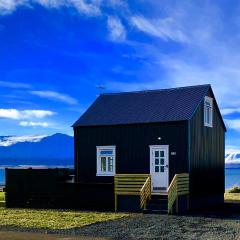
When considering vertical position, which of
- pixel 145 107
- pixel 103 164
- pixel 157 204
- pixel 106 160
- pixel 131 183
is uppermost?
pixel 145 107

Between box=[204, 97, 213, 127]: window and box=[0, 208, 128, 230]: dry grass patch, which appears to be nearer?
box=[0, 208, 128, 230]: dry grass patch

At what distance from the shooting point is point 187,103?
90.6ft

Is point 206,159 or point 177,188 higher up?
point 206,159

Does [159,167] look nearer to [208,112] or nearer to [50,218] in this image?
[208,112]

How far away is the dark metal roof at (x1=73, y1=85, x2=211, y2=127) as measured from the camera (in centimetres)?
2717

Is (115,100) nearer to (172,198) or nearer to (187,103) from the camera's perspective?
(187,103)

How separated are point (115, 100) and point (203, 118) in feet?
17.6

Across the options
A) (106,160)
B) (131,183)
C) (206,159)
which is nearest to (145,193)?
(131,183)

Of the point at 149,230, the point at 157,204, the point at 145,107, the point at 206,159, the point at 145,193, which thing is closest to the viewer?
the point at 149,230

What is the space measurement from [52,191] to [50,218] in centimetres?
470

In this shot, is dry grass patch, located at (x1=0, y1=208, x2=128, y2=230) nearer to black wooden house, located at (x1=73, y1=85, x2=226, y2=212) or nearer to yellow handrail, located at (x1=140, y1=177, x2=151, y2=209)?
yellow handrail, located at (x1=140, y1=177, x2=151, y2=209)

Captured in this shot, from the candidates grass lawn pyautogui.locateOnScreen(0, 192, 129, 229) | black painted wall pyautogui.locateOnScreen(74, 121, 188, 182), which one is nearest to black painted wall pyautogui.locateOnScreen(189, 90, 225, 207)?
black painted wall pyautogui.locateOnScreen(74, 121, 188, 182)

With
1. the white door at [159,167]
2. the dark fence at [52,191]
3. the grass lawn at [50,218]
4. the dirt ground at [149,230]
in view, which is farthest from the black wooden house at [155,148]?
the dirt ground at [149,230]

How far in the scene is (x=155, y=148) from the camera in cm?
2680
